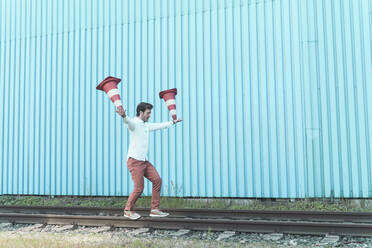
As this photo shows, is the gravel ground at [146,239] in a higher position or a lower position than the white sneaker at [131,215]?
lower

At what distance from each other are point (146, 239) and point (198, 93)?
493cm

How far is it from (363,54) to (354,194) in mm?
3006

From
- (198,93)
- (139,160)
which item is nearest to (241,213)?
(139,160)

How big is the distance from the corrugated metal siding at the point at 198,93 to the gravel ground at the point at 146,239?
333cm

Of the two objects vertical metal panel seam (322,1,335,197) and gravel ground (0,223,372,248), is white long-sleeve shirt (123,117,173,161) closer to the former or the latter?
gravel ground (0,223,372,248)

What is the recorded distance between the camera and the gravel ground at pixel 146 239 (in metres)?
4.98

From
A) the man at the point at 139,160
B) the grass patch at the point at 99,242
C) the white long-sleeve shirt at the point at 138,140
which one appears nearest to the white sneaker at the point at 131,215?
the man at the point at 139,160

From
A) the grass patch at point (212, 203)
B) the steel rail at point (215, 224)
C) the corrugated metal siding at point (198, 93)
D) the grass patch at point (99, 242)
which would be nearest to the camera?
the grass patch at point (99, 242)

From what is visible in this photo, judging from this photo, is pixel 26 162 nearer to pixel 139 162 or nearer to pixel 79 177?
pixel 79 177

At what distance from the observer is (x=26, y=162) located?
1139 centimetres

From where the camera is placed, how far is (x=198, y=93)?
9.63 m

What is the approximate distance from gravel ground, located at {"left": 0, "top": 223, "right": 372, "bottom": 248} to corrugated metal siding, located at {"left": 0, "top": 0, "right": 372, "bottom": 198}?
3.33 metres

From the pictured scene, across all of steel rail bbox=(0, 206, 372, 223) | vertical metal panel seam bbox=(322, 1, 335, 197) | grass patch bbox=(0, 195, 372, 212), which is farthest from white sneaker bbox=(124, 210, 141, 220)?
vertical metal panel seam bbox=(322, 1, 335, 197)

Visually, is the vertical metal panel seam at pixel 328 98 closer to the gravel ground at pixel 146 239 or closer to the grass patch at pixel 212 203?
the grass patch at pixel 212 203
